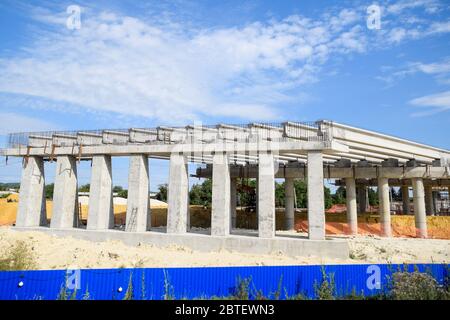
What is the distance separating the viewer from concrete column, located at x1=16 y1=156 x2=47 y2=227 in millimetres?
25734

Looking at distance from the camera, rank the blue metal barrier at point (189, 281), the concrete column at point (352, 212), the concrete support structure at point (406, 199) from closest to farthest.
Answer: the blue metal barrier at point (189, 281) < the concrete column at point (352, 212) < the concrete support structure at point (406, 199)

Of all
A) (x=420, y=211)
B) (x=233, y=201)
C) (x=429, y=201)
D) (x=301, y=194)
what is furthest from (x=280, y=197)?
(x=420, y=211)

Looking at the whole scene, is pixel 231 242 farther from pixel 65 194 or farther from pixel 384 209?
pixel 384 209

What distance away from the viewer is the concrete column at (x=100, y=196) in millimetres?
23513

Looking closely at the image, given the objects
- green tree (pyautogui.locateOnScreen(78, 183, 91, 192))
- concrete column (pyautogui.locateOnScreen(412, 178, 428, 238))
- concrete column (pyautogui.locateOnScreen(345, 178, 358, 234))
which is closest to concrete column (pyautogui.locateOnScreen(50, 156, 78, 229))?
concrete column (pyautogui.locateOnScreen(345, 178, 358, 234))

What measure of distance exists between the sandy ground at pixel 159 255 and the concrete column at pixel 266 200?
70.4 inches

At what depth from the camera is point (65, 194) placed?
24797 millimetres

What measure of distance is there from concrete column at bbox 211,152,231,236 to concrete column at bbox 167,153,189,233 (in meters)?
2.27

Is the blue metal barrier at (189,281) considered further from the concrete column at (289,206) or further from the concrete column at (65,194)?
the concrete column at (289,206)

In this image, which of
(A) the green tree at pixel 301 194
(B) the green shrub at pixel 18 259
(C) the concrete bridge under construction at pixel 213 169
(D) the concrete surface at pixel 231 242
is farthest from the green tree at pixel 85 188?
(B) the green shrub at pixel 18 259

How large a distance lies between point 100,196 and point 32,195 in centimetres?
696
